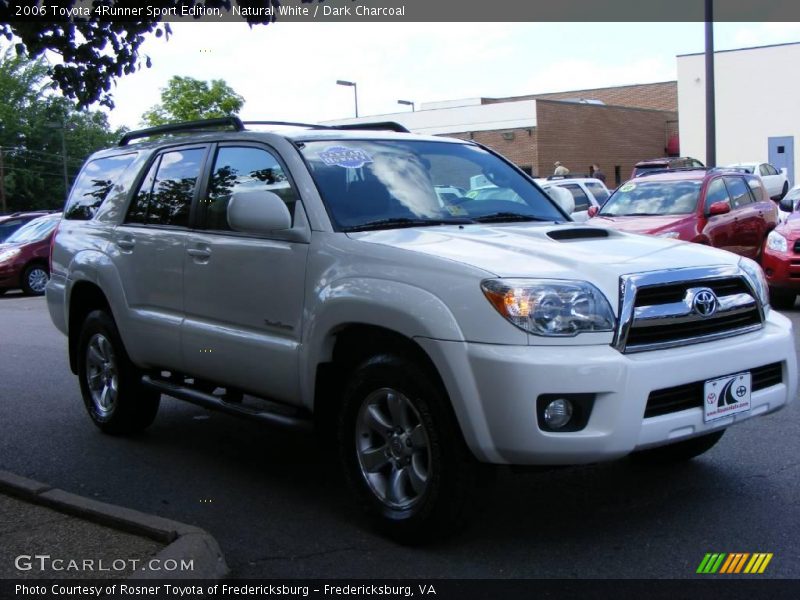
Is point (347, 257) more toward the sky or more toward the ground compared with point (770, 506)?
more toward the sky

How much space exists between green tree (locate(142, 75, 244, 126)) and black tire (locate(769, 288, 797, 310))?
37853 millimetres

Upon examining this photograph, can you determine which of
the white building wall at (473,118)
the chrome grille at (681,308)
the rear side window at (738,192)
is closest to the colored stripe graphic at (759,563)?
the chrome grille at (681,308)

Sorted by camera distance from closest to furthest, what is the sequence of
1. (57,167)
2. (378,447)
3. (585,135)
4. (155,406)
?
(378,447) → (155,406) → (585,135) → (57,167)

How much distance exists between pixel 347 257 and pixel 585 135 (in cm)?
4459

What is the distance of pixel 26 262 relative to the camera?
67.4ft

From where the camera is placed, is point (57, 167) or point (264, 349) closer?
point (264, 349)

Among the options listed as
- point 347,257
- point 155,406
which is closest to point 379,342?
point 347,257

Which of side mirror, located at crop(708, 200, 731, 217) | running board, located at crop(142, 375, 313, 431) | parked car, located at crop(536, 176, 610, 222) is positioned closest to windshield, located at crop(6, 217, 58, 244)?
parked car, located at crop(536, 176, 610, 222)

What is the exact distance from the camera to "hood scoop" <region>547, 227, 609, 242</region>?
4.42m

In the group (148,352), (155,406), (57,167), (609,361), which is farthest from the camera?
(57,167)

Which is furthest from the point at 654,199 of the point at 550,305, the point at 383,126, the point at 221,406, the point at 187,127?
the point at 550,305

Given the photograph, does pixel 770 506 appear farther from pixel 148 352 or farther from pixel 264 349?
pixel 148 352

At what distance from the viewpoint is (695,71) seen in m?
42.6

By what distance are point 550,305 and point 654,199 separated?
31.9 ft
